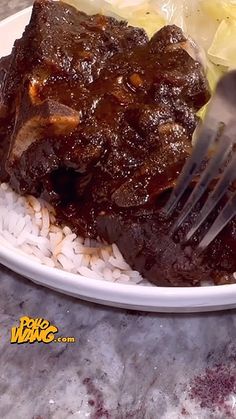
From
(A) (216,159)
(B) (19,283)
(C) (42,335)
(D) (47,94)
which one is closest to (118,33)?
(D) (47,94)

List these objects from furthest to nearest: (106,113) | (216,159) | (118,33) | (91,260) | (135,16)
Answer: (135,16) < (118,33) < (91,260) < (106,113) < (216,159)

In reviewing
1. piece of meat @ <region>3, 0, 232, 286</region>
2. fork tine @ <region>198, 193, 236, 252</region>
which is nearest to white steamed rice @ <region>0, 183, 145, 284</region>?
piece of meat @ <region>3, 0, 232, 286</region>

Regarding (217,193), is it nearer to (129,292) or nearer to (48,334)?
(129,292)

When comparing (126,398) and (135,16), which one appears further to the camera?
(135,16)

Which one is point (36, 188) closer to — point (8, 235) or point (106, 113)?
point (8, 235)

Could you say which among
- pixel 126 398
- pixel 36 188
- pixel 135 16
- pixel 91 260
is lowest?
pixel 126 398

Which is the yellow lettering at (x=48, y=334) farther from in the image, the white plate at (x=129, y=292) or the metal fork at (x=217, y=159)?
the metal fork at (x=217, y=159)
